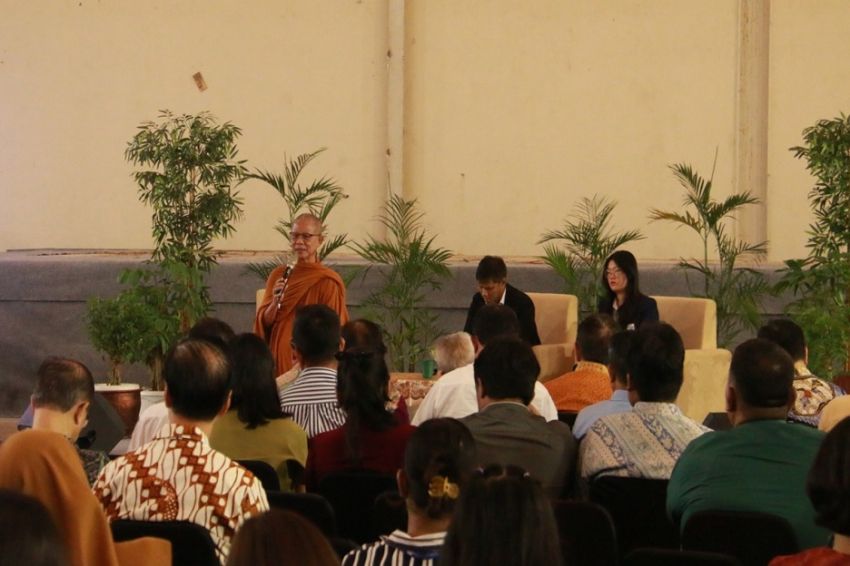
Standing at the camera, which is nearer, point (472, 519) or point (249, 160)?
point (472, 519)

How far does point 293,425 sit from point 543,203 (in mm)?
5811

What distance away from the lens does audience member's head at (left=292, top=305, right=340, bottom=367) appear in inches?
186

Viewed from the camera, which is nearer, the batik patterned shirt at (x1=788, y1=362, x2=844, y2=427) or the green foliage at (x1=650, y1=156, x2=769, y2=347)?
the batik patterned shirt at (x1=788, y1=362, x2=844, y2=427)

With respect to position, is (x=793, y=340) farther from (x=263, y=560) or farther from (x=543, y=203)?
(x=543, y=203)

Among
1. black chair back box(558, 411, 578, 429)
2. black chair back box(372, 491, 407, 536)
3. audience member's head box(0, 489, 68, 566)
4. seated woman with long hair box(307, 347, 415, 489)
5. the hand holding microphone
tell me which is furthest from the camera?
the hand holding microphone

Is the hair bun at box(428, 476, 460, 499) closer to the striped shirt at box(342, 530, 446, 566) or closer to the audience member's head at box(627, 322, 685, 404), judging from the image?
the striped shirt at box(342, 530, 446, 566)

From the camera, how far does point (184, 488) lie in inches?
120

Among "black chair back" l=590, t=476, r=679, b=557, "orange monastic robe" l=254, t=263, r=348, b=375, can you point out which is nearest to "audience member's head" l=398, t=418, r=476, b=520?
"black chair back" l=590, t=476, r=679, b=557

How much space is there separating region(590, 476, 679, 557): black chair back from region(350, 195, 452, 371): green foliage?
4.86m

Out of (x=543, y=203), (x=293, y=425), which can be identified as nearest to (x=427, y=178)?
(x=543, y=203)

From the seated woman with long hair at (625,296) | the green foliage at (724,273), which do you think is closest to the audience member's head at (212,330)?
the seated woman with long hair at (625,296)

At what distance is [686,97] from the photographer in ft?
31.6

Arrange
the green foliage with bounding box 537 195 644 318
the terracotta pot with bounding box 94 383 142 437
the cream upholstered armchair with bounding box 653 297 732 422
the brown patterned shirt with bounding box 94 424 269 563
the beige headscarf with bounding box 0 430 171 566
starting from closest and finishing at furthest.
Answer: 1. the beige headscarf with bounding box 0 430 171 566
2. the brown patterned shirt with bounding box 94 424 269 563
3. the terracotta pot with bounding box 94 383 142 437
4. the cream upholstered armchair with bounding box 653 297 732 422
5. the green foliage with bounding box 537 195 644 318

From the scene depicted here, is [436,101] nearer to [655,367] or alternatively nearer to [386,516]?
[655,367]
